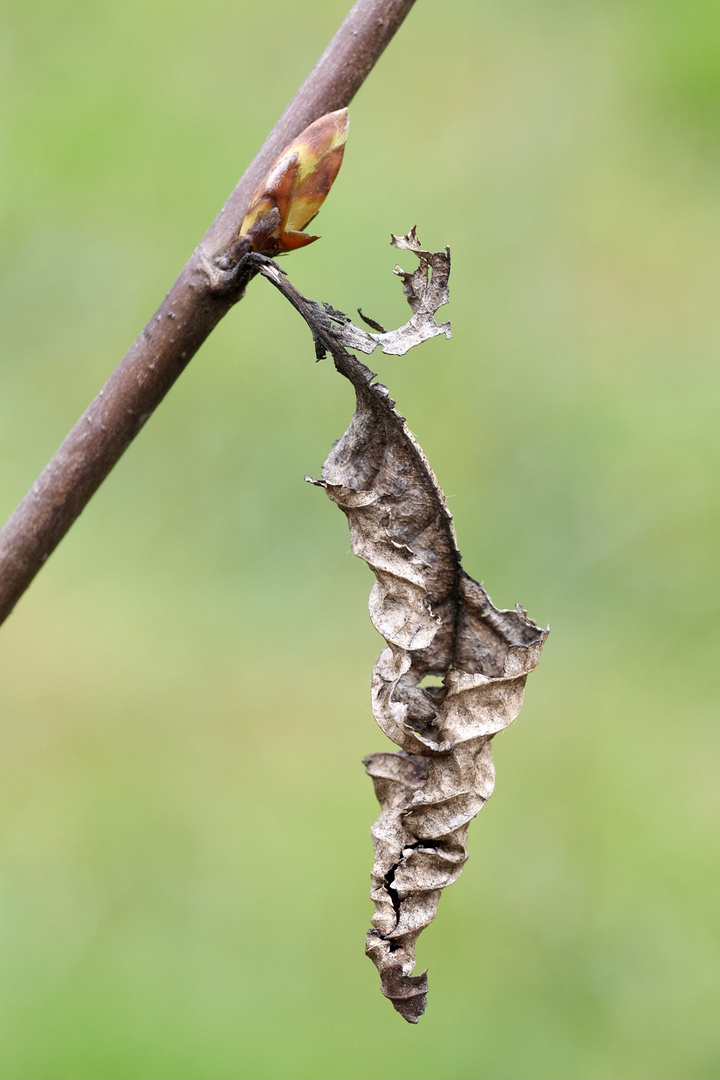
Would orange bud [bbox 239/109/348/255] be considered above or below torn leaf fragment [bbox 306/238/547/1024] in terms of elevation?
above

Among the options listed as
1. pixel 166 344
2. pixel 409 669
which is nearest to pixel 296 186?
pixel 166 344

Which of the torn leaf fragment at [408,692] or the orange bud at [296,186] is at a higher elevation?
the orange bud at [296,186]

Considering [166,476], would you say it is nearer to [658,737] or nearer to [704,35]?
[658,737]

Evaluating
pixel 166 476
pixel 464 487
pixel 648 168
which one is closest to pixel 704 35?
pixel 648 168

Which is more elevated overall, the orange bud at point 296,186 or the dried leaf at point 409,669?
the orange bud at point 296,186
